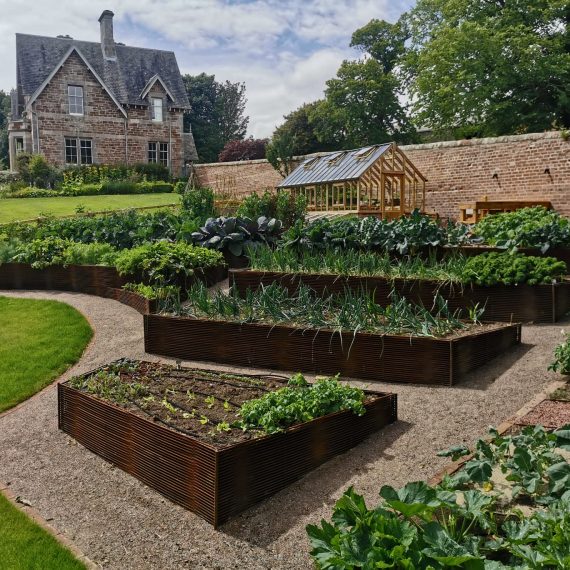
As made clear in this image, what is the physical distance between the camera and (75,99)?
32875 mm

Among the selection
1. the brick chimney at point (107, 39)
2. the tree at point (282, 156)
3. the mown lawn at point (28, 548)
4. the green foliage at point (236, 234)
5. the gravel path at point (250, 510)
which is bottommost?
the mown lawn at point (28, 548)

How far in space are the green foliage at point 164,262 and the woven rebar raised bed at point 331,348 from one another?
2.09 meters

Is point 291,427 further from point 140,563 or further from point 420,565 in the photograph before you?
point 420,565

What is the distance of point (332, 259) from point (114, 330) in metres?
2.87

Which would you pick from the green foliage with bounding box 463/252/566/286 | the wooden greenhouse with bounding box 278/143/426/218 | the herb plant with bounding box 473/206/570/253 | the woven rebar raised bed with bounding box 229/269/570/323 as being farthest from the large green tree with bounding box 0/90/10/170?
the green foliage with bounding box 463/252/566/286

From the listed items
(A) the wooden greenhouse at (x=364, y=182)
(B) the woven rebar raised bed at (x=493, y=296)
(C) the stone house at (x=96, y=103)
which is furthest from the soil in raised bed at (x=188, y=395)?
(C) the stone house at (x=96, y=103)

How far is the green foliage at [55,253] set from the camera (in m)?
10.7

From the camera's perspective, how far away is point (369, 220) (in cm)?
961

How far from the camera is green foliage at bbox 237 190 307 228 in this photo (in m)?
11.9

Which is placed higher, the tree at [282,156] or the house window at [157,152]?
the house window at [157,152]

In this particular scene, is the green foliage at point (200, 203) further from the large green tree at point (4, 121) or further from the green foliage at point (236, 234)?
the large green tree at point (4, 121)

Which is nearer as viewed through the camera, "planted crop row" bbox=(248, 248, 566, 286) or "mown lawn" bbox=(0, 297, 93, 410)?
"mown lawn" bbox=(0, 297, 93, 410)

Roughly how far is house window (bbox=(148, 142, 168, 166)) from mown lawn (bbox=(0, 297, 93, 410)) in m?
26.7

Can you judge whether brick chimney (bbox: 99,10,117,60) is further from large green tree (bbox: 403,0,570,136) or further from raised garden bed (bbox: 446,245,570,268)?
raised garden bed (bbox: 446,245,570,268)
